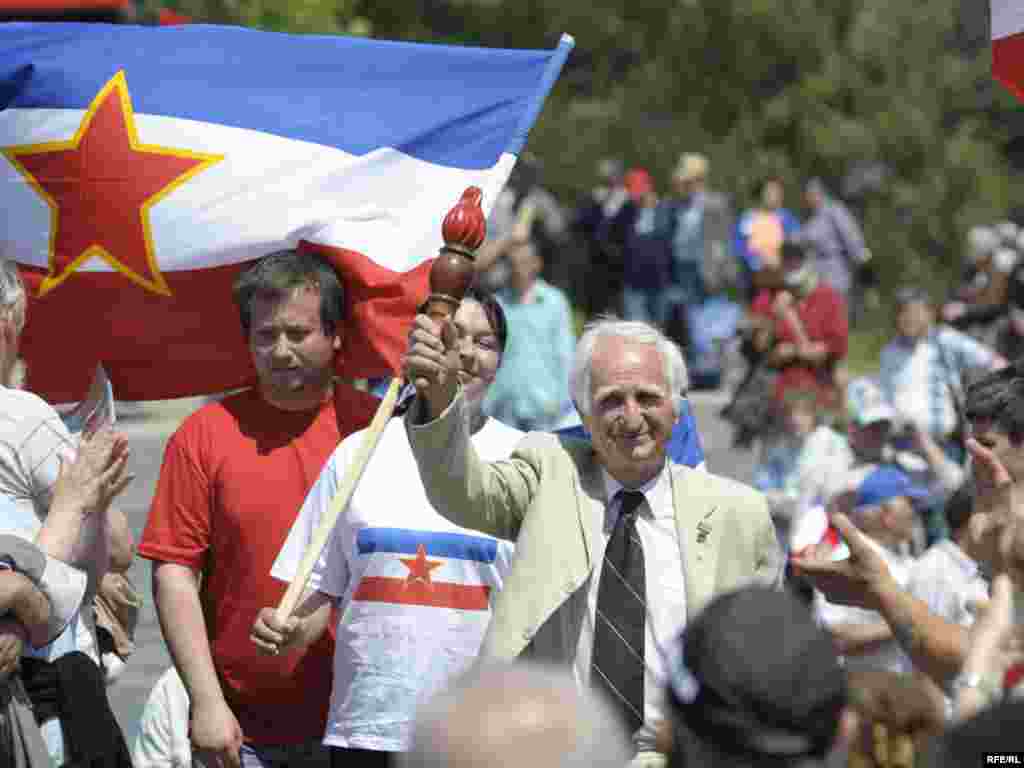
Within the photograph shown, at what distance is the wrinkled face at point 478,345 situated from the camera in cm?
580

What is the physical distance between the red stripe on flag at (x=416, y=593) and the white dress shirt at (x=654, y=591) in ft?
1.72

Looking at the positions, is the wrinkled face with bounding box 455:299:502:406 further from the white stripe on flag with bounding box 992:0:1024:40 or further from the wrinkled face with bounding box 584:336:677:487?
the white stripe on flag with bounding box 992:0:1024:40

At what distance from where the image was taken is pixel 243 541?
5543 millimetres

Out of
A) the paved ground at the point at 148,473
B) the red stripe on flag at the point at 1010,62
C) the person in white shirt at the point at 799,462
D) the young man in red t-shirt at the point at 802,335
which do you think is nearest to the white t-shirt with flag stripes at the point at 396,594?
the red stripe on flag at the point at 1010,62

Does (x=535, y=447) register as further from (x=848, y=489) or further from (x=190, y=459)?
(x=848, y=489)

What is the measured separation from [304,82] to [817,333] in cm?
766

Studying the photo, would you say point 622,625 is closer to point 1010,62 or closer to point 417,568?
point 417,568

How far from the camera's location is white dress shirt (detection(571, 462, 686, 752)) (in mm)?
4797

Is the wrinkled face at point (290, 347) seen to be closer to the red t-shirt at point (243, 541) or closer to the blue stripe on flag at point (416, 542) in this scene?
the red t-shirt at point (243, 541)

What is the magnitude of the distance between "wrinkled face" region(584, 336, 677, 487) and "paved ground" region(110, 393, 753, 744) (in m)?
3.97

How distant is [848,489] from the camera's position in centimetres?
885

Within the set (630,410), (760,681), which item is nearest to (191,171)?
(630,410)

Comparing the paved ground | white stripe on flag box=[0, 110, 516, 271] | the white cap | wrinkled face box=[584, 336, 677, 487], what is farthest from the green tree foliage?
wrinkled face box=[584, 336, 677, 487]

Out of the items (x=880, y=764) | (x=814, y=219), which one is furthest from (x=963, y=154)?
(x=880, y=764)
